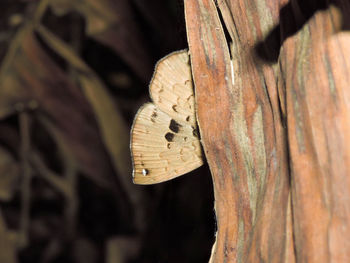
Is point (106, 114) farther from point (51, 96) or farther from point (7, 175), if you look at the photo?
point (7, 175)

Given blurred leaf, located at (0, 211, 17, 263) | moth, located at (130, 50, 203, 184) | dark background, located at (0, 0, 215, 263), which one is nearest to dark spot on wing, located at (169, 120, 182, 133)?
moth, located at (130, 50, 203, 184)

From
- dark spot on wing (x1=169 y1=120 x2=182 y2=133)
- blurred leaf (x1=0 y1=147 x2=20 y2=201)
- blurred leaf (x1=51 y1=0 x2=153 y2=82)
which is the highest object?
blurred leaf (x1=51 y1=0 x2=153 y2=82)

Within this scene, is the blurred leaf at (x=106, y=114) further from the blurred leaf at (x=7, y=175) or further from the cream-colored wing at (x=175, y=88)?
the cream-colored wing at (x=175, y=88)

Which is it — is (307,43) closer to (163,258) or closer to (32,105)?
(163,258)

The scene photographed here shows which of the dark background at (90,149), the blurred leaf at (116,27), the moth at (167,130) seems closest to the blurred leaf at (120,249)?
the dark background at (90,149)

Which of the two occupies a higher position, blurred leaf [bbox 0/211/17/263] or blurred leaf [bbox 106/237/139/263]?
blurred leaf [bbox 0/211/17/263]

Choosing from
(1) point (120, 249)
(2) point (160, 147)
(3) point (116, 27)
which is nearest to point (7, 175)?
(1) point (120, 249)

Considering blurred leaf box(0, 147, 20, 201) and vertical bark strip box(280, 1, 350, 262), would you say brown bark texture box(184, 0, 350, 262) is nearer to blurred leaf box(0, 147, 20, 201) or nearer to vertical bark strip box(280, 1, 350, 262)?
vertical bark strip box(280, 1, 350, 262)
